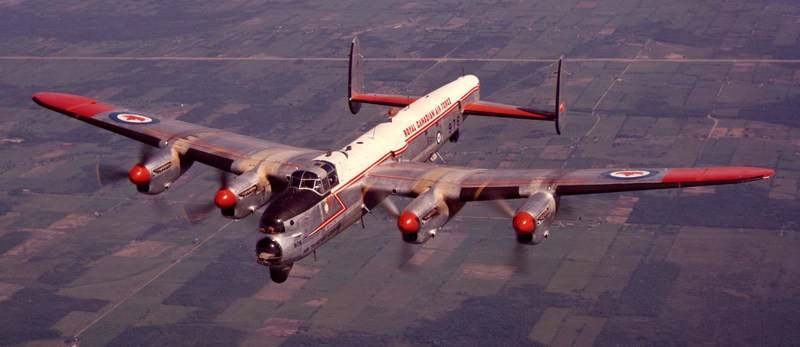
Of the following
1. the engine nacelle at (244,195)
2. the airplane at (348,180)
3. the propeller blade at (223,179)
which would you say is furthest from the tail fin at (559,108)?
the propeller blade at (223,179)

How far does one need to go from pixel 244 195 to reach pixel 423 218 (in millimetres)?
9992

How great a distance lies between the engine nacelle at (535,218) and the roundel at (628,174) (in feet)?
12.3

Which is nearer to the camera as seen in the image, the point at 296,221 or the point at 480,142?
the point at 296,221

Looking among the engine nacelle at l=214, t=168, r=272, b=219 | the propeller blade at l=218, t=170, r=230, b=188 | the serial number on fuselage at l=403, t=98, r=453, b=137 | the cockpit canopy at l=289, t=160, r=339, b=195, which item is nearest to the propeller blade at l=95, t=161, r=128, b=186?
the propeller blade at l=218, t=170, r=230, b=188

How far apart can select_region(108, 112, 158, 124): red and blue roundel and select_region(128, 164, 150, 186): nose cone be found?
680 cm

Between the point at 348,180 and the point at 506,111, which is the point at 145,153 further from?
the point at 506,111

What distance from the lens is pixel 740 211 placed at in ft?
346

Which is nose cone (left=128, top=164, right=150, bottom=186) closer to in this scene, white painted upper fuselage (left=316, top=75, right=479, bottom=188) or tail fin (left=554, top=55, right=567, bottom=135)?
white painted upper fuselage (left=316, top=75, right=479, bottom=188)

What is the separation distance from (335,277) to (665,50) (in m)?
78.2

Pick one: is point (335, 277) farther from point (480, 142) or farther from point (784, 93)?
point (784, 93)

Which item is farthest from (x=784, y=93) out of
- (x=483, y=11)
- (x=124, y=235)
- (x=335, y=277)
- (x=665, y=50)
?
(x=124, y=235)

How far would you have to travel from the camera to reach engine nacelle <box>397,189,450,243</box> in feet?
185

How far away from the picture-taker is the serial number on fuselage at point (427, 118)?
6919 centimetres

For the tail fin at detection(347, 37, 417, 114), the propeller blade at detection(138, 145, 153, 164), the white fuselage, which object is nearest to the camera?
the white fuselage
